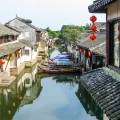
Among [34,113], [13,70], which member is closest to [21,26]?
[13,70]

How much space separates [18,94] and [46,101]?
11.8 feet

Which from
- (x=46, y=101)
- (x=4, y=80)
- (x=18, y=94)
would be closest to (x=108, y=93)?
(x=46, y=101)

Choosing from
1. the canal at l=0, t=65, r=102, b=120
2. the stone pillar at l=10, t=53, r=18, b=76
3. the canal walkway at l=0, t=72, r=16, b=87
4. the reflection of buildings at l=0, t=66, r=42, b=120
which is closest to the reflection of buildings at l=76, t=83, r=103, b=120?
the canal at l=0, t=65, r=102, b=120

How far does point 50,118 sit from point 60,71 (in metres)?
19.3

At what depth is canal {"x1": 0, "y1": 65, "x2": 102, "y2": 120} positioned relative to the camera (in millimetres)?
20312

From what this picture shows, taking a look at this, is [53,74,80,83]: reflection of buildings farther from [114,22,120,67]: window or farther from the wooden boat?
[114,22,120,67]: window

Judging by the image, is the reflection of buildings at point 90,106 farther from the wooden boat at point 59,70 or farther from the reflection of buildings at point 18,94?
the wooden boat at point 59,70

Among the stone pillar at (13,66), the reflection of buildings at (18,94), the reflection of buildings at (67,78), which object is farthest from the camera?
the stone pillar at (13,66)

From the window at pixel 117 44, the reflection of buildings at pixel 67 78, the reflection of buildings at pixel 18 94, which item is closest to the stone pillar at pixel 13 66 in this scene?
the reflection of buildings at pixel 18 94

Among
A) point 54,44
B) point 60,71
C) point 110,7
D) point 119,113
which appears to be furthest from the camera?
point 54,44

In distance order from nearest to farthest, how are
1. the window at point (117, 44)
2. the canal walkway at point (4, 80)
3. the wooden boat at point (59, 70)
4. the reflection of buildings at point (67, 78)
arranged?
1. the window at point (117, 44)
2. the canal walkway at point (4, 80)
3. the reflection of buildings at point (67, 78)
4. the wooden boat at point (59, 70)

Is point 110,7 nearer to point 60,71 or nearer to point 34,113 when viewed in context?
point 34,113

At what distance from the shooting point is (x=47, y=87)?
104ft

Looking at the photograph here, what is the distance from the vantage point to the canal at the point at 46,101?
2031 centimetres
